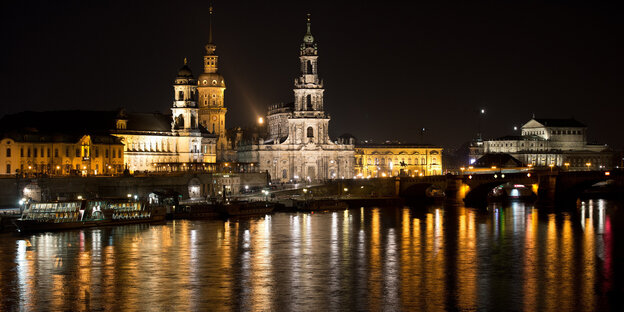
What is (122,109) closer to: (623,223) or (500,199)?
(500,199)

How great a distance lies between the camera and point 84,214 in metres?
88.9

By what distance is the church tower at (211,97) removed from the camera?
6289 inches

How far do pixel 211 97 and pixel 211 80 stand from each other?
3.25 metres

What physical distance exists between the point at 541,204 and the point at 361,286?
7649 cm

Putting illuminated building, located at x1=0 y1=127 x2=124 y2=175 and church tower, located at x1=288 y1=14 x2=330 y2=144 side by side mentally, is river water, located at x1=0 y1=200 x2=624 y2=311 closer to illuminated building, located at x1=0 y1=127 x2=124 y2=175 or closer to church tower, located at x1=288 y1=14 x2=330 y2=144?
illuminated building, located at x1=0 y1=127 x2=124 y2=175

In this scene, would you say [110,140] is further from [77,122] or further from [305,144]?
[305,144]

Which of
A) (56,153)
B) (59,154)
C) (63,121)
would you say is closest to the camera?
(56,153)

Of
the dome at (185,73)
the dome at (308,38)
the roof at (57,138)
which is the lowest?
the roof at (57,138)

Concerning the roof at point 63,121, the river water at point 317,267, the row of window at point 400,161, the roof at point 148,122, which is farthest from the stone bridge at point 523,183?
the roof at point 63,121

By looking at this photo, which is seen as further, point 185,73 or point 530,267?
point 185,73

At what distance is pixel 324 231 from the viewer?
86688mm

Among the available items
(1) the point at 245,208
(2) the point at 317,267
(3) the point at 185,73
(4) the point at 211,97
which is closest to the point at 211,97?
(4) the point at 211,97

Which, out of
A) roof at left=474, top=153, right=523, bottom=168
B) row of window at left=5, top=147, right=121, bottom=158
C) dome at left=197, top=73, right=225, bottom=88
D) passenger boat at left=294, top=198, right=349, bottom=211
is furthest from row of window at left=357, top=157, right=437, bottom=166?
row of window at left=5, top=147, right=121, bottom=158

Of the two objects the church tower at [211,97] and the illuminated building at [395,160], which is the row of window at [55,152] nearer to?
the church tower at [211,97]
